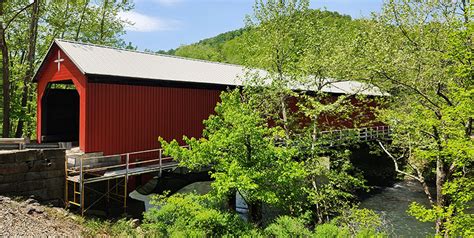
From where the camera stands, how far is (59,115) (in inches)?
690

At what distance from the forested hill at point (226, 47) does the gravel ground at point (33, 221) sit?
37.5ft

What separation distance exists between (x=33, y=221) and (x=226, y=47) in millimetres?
80943

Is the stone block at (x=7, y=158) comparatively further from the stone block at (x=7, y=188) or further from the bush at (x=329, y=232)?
the bush at (x=329, y=232)

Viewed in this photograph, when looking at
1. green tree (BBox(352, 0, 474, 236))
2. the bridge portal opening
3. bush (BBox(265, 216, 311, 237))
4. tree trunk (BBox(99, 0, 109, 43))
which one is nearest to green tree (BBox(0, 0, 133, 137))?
tree trunk (BBox(99, 0, 109, 43))

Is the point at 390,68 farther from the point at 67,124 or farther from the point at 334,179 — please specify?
the point at 67,124

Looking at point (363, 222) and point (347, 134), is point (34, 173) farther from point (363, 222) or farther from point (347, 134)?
point (347, 134)

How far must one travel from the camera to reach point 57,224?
9250 millimetres

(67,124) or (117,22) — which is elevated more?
(117,22)

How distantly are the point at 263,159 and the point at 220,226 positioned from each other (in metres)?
2.31

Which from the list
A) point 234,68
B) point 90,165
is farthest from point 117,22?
point 90,165

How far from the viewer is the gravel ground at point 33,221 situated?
8272 millimetres

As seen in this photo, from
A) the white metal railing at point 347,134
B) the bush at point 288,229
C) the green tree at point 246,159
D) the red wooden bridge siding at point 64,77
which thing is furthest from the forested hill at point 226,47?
the bush at point 288,229

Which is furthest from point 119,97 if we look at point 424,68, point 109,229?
point 424,68

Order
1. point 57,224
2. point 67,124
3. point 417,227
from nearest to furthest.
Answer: point 57,224
point 417,227
point 67,124
